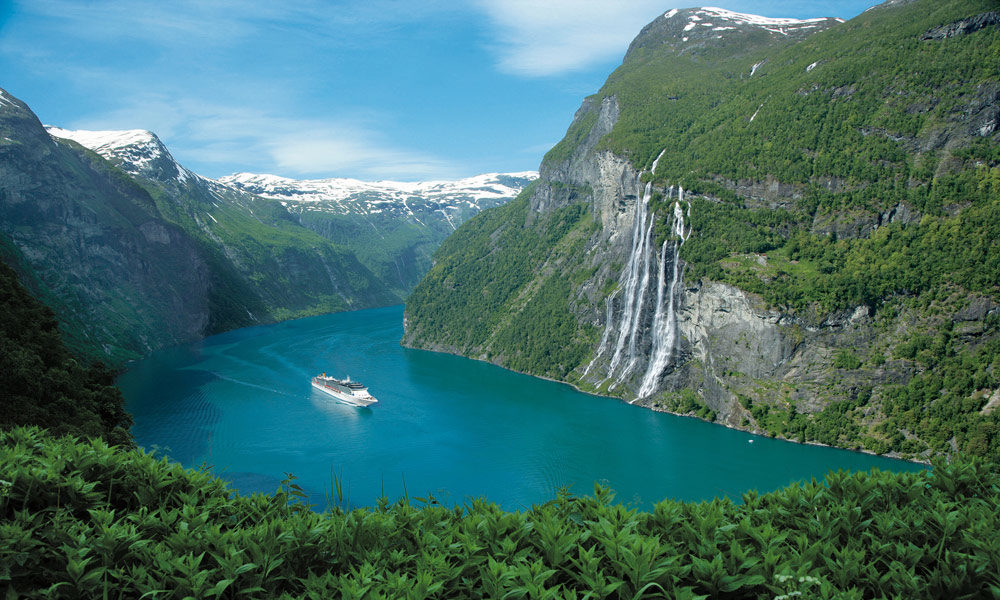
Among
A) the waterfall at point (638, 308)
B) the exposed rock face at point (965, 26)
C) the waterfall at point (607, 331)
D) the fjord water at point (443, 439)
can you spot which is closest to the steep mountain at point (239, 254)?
the fjord water at point (443, 439)

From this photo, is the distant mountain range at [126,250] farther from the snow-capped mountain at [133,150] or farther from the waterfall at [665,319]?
the waterfall at [665,319]

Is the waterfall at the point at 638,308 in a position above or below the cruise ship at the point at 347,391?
above

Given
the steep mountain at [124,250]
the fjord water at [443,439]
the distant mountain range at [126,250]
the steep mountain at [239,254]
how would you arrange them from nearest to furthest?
1. the fjord water at [443,439]
2. the steep mountain at [124,250]
3. the distant mountain range at [126,250]
4. the steep mountain at [239,254]

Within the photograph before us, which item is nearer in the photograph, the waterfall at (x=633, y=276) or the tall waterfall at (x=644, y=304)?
the tall waterfall at (x=644, y=304)

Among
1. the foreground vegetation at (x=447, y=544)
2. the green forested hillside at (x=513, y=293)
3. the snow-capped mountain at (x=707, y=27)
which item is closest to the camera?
the foreground vegetation at (x=447, y=544)

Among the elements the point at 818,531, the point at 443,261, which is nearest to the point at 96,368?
the point at 818,531

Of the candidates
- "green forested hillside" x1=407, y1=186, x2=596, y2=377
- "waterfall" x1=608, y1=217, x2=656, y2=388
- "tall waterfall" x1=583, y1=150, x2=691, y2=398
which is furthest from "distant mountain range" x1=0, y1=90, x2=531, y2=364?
"waterfall" x1=608, y1=217, x2=656, y2=388

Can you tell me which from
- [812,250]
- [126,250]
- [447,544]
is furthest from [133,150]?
[447,544]
